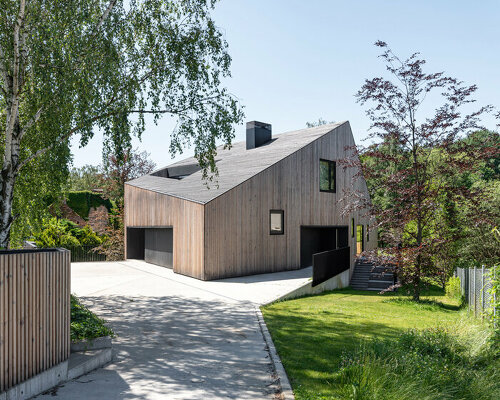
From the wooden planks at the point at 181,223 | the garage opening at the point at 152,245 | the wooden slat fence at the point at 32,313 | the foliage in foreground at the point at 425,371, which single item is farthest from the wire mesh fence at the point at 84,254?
the foliage in foreground at the point at 425,371

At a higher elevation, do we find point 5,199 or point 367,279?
point 5,199

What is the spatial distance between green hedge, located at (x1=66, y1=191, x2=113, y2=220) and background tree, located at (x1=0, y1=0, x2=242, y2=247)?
70.0 feet

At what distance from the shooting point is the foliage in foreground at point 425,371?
4121 mm

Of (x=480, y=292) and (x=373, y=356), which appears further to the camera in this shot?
(x=480, y=292)

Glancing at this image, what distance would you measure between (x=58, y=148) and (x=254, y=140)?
13.7 m

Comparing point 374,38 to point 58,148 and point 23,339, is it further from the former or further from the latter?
point 23,339

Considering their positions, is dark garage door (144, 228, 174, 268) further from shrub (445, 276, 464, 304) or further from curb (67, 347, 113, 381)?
curb (67, 347, 113, 381)

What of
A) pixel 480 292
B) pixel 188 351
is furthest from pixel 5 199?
pixel 480 292

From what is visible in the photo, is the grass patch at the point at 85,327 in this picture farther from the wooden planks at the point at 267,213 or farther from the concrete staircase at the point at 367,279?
the concrete staircase at the point at 367,279

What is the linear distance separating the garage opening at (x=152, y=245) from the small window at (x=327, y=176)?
783cm

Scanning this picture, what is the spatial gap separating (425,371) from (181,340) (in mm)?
3892

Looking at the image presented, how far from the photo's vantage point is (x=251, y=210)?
50.9ft

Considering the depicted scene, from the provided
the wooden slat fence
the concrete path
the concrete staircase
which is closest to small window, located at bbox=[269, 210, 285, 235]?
the concrete path

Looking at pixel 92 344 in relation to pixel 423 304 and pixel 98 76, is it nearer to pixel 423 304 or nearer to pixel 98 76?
pixel 98 76
